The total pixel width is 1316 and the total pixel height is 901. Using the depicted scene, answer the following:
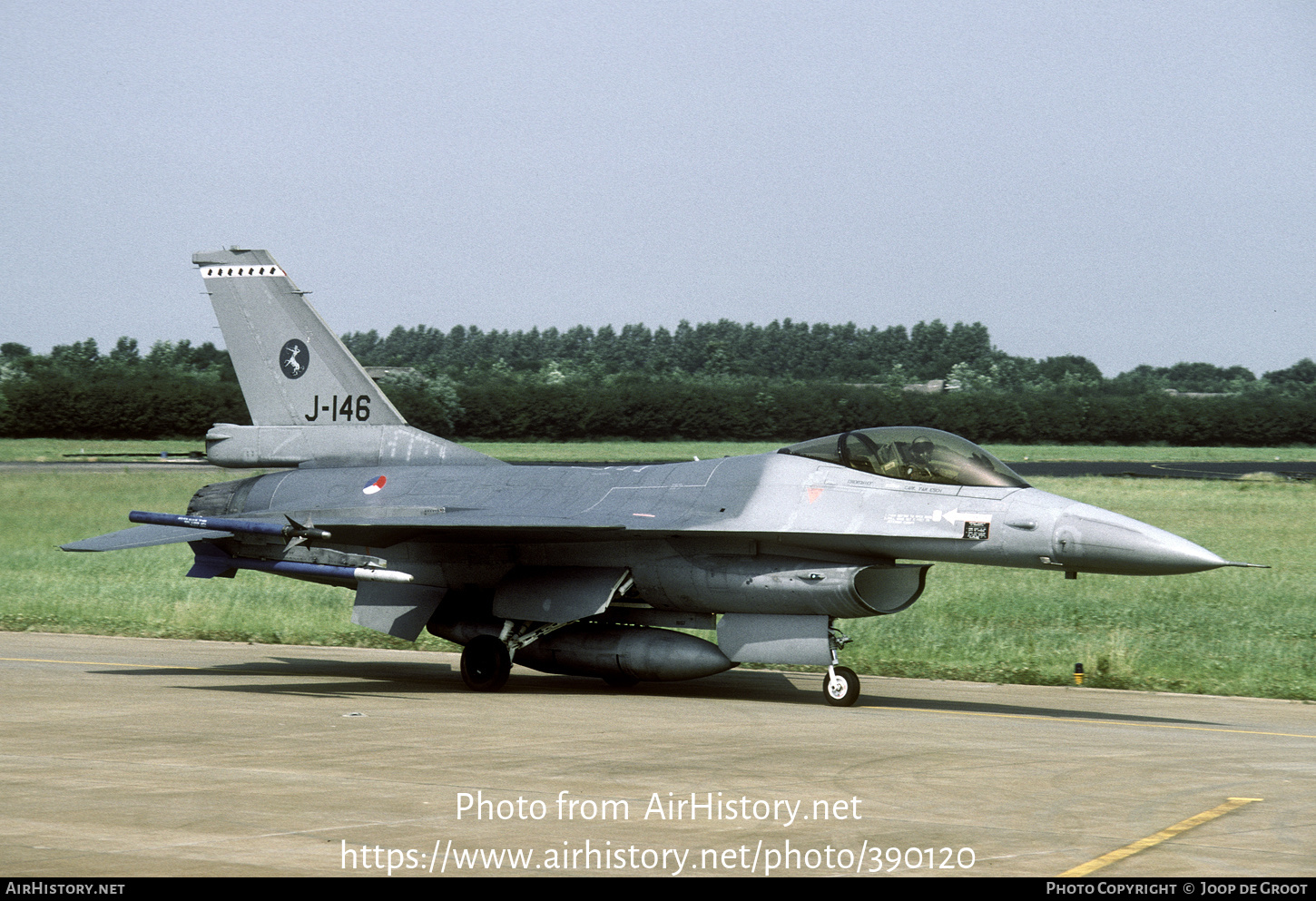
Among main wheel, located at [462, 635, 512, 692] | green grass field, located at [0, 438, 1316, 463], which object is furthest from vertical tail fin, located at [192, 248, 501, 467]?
green grass field, located at [0, 438, 1316, 463]

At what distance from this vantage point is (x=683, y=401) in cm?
6203

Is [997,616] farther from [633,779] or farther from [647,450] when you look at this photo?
[647,450]

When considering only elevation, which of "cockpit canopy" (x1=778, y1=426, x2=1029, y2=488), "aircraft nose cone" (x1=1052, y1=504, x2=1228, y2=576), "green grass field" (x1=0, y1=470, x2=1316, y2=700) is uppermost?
"cockpit canopy" (x1=778, y1=426, x2=1029, y2=488)

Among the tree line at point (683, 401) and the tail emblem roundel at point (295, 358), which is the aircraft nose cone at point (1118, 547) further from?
the tree line at point (683, 401)

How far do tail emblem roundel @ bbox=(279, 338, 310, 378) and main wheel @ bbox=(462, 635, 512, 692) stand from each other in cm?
419

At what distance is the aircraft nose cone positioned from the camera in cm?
1156

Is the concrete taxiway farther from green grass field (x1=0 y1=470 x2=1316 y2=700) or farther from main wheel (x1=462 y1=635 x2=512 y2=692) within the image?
green grass field (x1=0 y1=470 x2=1316 y2=700)

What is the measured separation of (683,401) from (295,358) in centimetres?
4613

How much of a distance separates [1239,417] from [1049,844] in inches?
2853

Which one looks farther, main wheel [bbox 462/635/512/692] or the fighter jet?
main wheel [bbox 462/635/512/692]

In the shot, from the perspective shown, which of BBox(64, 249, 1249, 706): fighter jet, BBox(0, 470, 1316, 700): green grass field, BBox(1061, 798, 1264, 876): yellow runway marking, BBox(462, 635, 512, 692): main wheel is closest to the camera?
BBox(1061, 798, 1264, 876): yellow runway marking

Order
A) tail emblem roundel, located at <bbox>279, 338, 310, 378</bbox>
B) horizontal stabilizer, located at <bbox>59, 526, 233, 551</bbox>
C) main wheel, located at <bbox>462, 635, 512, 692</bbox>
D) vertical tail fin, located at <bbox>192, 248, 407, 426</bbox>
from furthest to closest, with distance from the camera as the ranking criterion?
tail emblem roundel, located at <bbox>279, 338, 310, 378</bbox>, vertical tail fin, located at <bbox>192, 248, 407, 426</bbox>, horizontal stabilizer, located at <bbox>59, 526, 233, 551</bbox>, main wheel, located at <bbox>462, 635, 512, 692</bbox>

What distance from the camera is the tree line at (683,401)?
56500 millimetres

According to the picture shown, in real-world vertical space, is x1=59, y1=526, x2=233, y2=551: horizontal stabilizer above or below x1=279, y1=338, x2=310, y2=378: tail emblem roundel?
below
